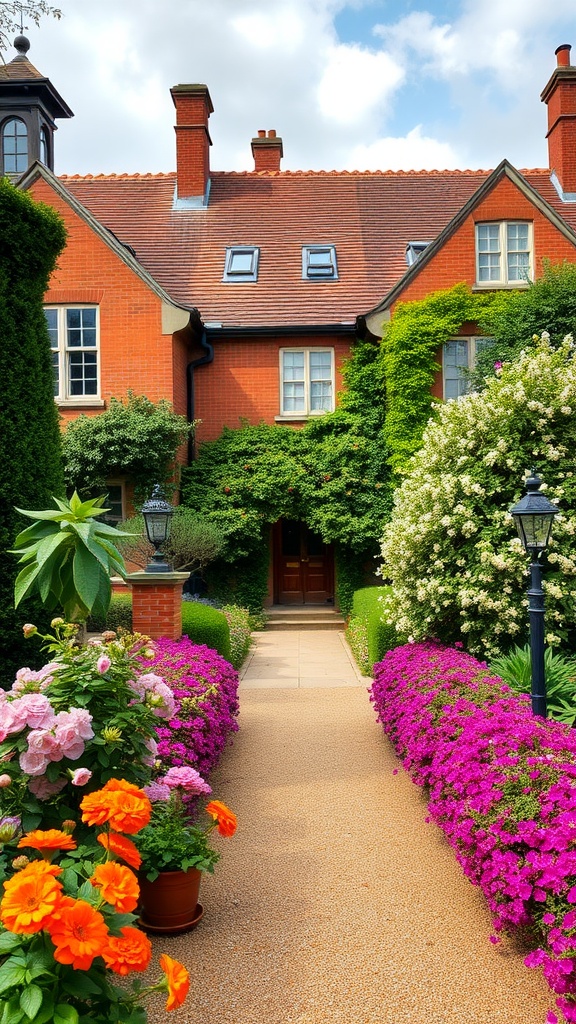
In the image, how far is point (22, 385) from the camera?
20.9 ft

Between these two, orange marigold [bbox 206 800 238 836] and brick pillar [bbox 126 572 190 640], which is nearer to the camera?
orange marigold [bbox 206 800 238 836]

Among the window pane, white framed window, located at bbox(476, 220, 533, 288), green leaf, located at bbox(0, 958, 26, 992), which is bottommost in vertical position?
green leaf, located at bbox(0, 958, 26, 992)

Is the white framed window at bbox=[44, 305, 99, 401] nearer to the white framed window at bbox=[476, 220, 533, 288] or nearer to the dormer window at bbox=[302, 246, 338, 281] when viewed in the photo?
the dormer window at bbox=[302, 246, 338, 281]

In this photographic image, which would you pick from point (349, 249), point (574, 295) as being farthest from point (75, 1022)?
point (349, 249)

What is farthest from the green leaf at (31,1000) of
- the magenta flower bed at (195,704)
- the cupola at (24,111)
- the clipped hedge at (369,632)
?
the cupola at (24,111)

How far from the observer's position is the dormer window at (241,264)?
58.3 feet

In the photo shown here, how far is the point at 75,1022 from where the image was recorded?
1.99 m

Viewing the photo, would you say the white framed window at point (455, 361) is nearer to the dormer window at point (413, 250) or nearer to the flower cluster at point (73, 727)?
the dormer window at point (413, 250)

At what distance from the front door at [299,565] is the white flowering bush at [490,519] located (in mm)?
9097

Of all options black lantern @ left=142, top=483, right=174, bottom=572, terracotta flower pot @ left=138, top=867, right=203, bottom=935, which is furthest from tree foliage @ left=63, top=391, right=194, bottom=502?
terracotta flower pot @ left=138, top=867, right=203, bottom=935

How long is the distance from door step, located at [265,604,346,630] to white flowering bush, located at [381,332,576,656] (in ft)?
24.5

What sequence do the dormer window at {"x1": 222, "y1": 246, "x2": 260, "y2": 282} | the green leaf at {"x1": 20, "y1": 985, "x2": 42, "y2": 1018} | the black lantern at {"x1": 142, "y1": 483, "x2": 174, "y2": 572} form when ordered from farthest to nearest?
the dormer window at {"x1": 222, "y1": 246, "x2": 260, "y2": 282} → the black lantern at {"x1": 142, "y1": 483, "x2": 174, "y2": 572} → the green leaf at {"x1": 20, "y1": 985, "x2": 42, "y2": 1018}

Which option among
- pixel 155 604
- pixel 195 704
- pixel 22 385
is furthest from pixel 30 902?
pixel 155 604

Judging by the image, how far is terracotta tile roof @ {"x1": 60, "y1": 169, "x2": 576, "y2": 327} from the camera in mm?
17234
